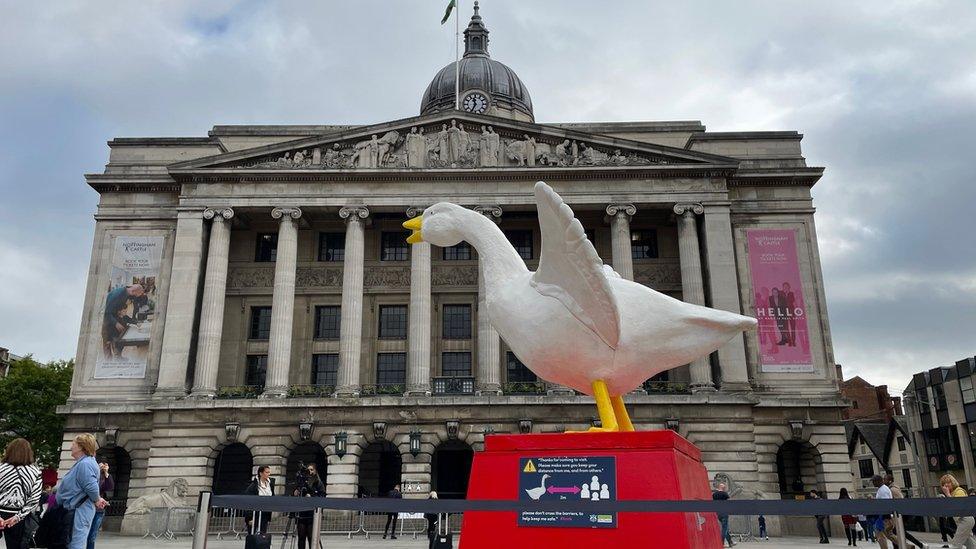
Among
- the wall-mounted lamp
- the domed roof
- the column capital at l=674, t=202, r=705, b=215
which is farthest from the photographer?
the domed roof

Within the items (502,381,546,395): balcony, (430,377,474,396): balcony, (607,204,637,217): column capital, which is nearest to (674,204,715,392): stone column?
→ (607,204,637,217): column capital

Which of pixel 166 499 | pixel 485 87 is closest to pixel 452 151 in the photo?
pixel 166 499

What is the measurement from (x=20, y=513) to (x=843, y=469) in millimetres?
33974

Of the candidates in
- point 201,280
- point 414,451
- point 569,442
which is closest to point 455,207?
point 569,442

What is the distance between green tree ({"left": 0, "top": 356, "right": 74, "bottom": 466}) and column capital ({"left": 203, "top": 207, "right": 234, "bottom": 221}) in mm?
23443

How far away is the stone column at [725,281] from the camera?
33.0 metres

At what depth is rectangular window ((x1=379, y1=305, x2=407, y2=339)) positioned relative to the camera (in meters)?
37.5

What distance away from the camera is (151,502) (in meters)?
29.5

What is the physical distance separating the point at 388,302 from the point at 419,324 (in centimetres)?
425

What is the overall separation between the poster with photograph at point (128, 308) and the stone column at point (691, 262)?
26126 millimetres

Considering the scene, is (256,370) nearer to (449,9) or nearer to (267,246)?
(267,246)

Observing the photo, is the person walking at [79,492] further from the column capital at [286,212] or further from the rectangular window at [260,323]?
the rectangular window at [260,323]

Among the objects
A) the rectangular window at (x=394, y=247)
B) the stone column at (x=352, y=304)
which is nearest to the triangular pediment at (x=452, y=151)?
the stone column at (x=352, y=304)

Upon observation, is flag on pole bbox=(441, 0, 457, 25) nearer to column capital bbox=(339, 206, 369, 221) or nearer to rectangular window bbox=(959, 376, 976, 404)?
column capital bbox=(339, 206, 369, 221)
